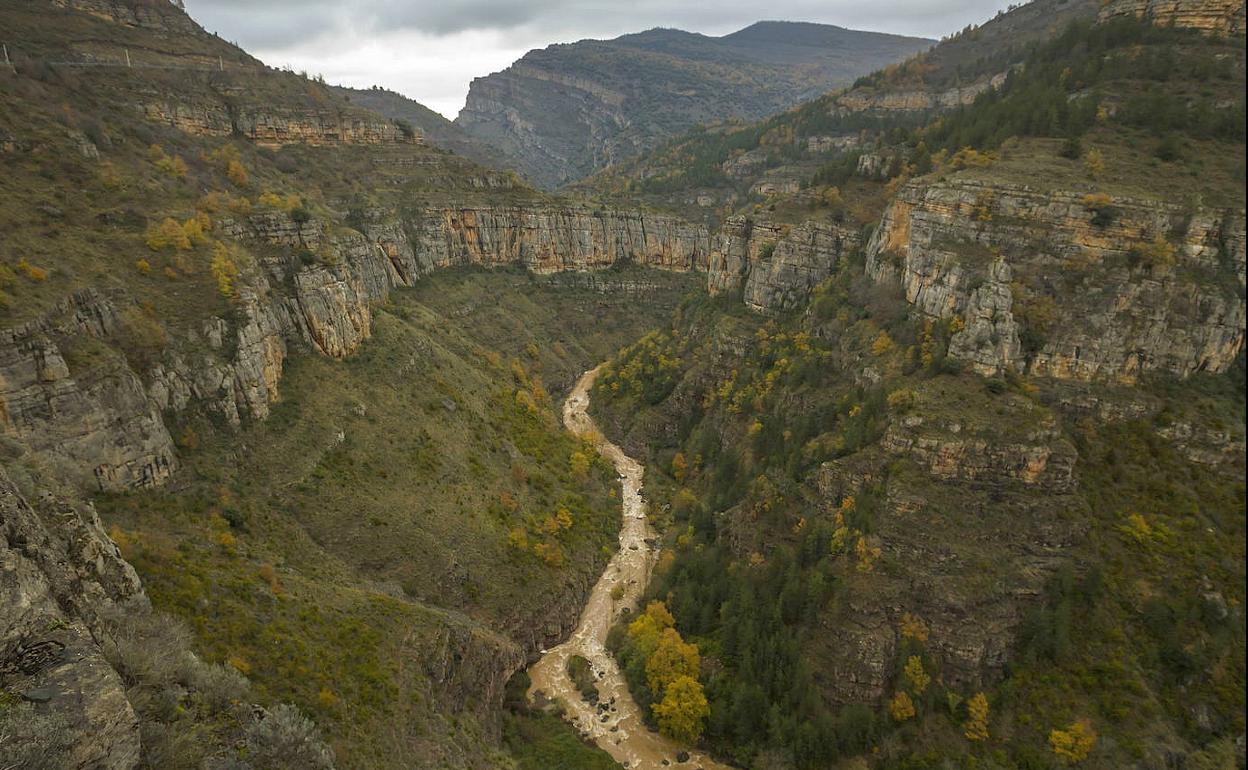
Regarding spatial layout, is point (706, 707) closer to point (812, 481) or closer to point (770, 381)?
point (812, 481)

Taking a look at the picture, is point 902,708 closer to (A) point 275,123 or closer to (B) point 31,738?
(B) point 31,738

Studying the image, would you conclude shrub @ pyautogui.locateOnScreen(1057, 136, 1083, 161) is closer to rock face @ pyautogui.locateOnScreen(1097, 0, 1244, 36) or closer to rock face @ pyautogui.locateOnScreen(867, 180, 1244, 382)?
rock face @ pyautogui.locateOnScreen(867, 180, 1244, 382)

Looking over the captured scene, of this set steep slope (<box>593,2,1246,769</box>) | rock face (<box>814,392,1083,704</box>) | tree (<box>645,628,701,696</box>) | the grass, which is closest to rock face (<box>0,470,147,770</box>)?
the grass

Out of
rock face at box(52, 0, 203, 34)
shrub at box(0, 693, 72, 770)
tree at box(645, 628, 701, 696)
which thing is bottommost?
tree at box(645, 628, 701, 696)

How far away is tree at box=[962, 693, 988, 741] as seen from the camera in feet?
145

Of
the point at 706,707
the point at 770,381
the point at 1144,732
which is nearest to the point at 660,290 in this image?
the point at 770,381

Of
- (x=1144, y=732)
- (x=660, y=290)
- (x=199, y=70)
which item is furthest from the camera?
(x=660, y=290)

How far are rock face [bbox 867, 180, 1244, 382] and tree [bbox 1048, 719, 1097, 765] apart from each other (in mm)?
27969

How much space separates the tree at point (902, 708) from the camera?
152 feet

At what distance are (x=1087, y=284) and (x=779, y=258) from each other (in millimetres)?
44820

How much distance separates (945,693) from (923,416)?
2193 cm

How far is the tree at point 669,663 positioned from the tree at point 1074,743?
25437 mm

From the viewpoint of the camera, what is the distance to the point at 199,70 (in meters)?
108

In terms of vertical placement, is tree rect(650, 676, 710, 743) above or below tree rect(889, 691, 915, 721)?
below
